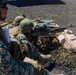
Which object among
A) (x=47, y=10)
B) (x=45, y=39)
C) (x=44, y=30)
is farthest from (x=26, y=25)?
(x=47, y=10)

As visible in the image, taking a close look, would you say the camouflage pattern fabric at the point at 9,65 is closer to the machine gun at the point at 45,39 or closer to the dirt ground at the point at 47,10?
the machine gun at the point at 45,39

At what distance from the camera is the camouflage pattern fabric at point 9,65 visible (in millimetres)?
2781

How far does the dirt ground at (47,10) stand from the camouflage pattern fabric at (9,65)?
265 inches

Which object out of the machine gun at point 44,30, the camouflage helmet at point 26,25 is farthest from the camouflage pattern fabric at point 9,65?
the machine gun at point 44,30

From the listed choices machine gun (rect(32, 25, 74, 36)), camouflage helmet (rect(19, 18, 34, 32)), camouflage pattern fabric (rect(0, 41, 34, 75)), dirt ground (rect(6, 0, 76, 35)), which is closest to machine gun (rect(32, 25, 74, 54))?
machine gun (rect(32, 25, 74, 36))

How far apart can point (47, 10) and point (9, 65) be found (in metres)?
8.80

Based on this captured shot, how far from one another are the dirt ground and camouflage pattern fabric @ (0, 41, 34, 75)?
6.73m

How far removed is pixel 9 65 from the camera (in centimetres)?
285

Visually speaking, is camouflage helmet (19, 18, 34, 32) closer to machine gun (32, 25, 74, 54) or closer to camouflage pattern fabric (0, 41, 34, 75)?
machine gun (32, 25, 74, 54)

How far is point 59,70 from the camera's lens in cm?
610

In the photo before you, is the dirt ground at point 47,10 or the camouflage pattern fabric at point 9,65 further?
the dirt ground at point 47,10

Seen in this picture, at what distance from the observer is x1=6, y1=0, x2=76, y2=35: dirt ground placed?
1045 cm

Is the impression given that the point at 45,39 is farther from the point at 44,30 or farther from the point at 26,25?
the point at 26,25

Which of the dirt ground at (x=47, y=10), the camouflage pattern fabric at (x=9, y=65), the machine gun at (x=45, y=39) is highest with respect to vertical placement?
the camouflage pattern fabric at (x=9, y=65)
